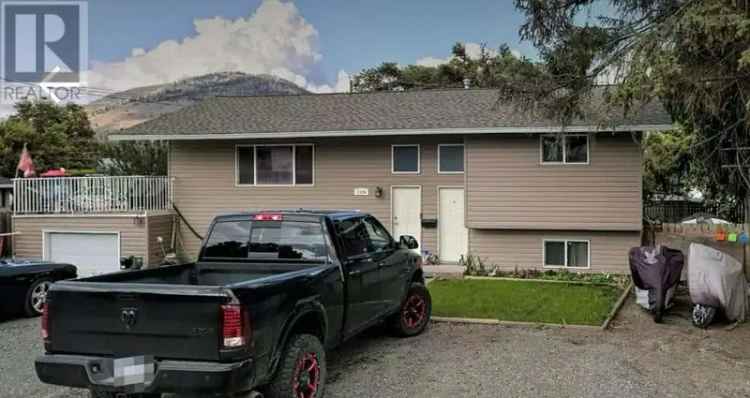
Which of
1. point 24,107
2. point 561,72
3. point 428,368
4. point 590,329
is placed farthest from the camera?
point 24,107

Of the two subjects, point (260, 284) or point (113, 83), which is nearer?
point (260, 284)

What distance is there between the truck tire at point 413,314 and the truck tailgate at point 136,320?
3654mm

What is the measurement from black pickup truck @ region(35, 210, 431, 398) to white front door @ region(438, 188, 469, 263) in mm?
8265

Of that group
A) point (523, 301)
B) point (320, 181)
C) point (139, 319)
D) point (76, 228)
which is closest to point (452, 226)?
point (320, 181)

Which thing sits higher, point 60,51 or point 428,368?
point 60,51

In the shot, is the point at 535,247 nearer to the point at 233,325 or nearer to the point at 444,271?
the point at 444,271

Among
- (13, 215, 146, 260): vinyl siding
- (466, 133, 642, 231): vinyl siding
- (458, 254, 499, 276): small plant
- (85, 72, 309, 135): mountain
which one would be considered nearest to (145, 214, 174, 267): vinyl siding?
(13, 215, 146, 260): vinyl siding

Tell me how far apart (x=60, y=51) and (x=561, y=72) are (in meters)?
18.1

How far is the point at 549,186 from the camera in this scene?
1284 centimetres

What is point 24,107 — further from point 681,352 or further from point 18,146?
point 681,352

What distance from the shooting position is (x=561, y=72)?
848 cm

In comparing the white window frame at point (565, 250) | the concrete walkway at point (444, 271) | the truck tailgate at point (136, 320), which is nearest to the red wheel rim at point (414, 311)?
the truck tailgate at point (136, 320)

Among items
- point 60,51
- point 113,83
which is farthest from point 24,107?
point 60,51

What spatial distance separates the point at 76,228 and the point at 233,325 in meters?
12.2
